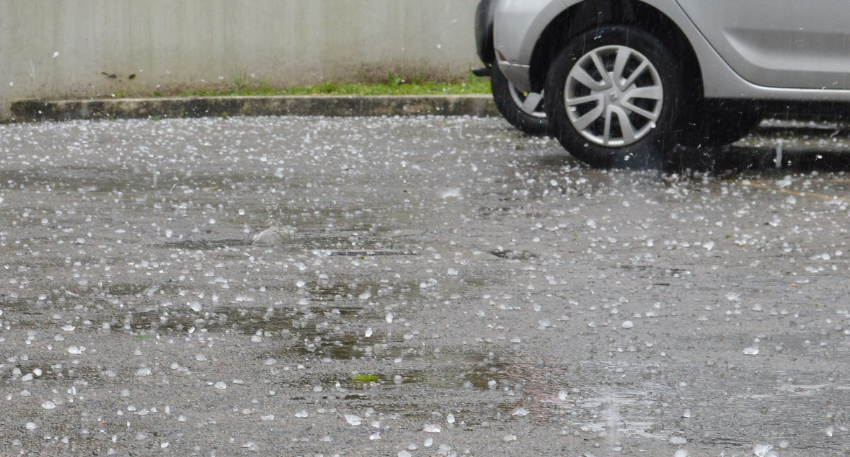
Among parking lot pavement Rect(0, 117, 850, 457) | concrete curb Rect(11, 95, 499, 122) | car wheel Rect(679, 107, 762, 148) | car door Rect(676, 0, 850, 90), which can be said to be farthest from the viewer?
concrete curb Rect(11, 95, 499, 122)

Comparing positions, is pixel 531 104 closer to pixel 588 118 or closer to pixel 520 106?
pixel 520 106

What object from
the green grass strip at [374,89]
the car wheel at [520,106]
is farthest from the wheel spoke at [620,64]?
the green grass strip at [374,89]

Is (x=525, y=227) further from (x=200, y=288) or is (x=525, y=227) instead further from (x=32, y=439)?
(x=32, y=439)

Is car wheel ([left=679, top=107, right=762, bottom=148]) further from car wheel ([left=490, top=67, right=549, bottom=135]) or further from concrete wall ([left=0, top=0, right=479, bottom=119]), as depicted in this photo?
concrete wall ([left=0, top=0, right=479, bottom=119])

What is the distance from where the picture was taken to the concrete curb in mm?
11539

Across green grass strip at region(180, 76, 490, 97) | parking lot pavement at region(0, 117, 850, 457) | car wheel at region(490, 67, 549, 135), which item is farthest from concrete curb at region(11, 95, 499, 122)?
parking lot pavement at region(0, 117, 850, 457)

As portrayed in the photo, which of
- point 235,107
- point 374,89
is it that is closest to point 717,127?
point 374,89

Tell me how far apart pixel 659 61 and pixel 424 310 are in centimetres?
352

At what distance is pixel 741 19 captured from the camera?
6.93m

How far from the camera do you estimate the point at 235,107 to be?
38.3 feet

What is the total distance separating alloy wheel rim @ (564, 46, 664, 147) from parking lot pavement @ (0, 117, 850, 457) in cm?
28

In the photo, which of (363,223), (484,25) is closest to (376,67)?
(484,25)

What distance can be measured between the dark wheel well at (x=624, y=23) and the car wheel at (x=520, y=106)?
164 centimetres

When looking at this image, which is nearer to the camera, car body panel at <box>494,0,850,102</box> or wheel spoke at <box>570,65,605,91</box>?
car body panel at <box>494,0,850,102</box>
